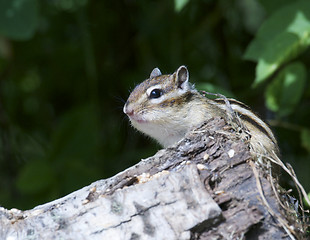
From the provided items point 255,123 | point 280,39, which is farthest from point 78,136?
point 280,39

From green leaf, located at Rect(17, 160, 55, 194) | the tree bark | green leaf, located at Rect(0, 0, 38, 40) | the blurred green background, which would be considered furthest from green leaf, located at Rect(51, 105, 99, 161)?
the tree bark

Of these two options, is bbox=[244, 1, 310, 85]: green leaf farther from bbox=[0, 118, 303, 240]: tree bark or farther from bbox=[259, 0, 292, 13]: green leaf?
bbox=[0, 118, 303, 240]: tree bark

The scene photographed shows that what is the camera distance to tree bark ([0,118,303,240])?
182 centimetres

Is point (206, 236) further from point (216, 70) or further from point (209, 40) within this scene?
point (209, 40)

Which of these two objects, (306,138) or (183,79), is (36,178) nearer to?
(183,79)

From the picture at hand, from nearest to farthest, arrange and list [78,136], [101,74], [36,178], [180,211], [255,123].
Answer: [180,211]
[255,123]
[36,178]
[78,136]
[101,74]

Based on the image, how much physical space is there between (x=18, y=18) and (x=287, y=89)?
173 centimetres

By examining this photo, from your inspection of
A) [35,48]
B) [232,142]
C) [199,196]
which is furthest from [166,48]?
[199,196]

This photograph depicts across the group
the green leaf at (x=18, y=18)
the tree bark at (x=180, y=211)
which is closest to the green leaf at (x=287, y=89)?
the tree bark at (x=180, y=211)

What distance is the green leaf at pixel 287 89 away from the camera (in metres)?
2.95

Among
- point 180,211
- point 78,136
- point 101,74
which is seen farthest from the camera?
point 101,74

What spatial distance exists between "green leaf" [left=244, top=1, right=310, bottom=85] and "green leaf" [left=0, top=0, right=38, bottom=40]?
1.37m

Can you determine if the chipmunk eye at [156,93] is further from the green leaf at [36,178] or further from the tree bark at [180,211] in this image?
the green leaf at [36,178]

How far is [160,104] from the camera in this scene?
9.51ft
